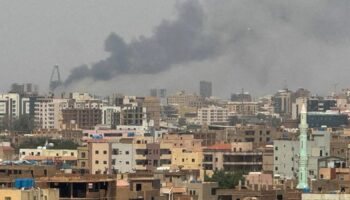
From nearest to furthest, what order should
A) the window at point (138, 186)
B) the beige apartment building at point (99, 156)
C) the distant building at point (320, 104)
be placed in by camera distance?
the window at point (138, 186) → the beige apartment building at point (99, 156) → the distant building at point (320, 104)

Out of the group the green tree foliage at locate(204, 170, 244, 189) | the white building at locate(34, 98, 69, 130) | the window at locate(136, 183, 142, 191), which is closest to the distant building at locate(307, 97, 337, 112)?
the white building at locate(34, 98, 69, 130)

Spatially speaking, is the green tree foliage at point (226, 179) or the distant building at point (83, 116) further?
the distant building at point (83, 116)

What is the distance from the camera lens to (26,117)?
514 ft

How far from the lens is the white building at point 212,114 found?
183 meters

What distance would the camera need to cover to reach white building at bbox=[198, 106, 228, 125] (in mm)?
183025

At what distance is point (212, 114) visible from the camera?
188m

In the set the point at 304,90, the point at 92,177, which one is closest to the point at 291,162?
the point at 92,177

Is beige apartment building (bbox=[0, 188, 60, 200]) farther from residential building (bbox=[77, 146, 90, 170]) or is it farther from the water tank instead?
residential building (bbox=[77, 146, 90, 170])

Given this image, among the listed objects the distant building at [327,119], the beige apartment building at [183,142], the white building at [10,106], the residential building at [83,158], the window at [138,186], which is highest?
the white building at [10,106]

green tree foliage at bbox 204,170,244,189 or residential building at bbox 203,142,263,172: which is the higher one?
residential building at bbox 203,142,263,172

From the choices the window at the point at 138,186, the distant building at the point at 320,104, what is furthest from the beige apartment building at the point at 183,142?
the distant building at the point at 320,104

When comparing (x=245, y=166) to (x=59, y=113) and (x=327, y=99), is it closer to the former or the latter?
(x=59, y=113)

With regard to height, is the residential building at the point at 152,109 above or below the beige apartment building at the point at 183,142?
above

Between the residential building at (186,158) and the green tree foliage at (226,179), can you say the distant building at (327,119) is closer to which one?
the residential building at (186,158)
